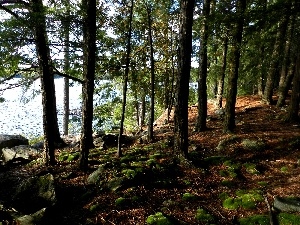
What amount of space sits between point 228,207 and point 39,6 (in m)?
7.79

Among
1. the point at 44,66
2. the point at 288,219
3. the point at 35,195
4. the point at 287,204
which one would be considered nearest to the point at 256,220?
the point at 288,219

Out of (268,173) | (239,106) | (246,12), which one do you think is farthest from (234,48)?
(239,106)

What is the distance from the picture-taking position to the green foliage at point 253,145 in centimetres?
1075

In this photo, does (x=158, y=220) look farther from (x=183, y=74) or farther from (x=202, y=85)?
(x=202, y=85)

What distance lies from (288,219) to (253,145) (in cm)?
500

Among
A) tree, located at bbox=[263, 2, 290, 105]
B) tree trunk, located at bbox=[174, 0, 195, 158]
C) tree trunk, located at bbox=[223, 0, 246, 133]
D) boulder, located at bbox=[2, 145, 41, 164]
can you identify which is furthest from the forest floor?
tree, located at bbox=[263, 2, 290, 105]

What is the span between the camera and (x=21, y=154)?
42.8 ft

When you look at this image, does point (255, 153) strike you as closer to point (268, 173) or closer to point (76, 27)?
point (268, 173)

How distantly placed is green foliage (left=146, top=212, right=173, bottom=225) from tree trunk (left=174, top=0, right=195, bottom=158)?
334 centimetres

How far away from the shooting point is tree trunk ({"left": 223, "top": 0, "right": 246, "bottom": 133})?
1094cm

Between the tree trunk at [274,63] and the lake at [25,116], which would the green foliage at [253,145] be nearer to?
the tree trunk at [274,63]

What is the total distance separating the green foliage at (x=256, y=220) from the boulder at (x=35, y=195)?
4.65 m

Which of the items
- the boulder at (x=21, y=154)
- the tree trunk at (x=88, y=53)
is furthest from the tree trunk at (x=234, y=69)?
the boulder at (x=21, y=154)

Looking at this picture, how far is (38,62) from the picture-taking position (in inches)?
389
